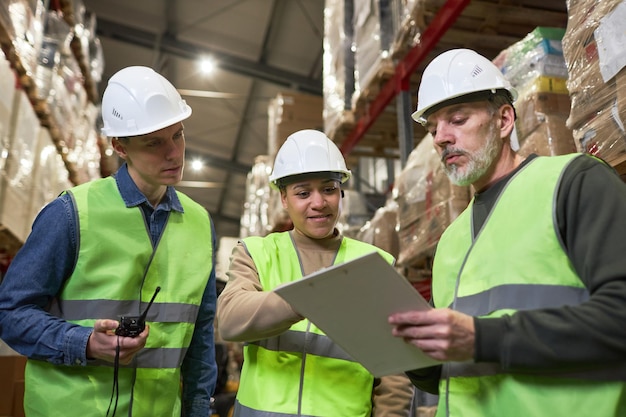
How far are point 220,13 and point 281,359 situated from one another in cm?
1102

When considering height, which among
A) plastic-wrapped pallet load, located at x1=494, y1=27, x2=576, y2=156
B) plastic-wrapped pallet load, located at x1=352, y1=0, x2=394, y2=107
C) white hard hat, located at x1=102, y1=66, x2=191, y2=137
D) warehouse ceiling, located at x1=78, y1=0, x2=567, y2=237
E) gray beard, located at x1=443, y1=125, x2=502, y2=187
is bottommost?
gray beard, located at x1=443, y1=125, x2=502, y2=187

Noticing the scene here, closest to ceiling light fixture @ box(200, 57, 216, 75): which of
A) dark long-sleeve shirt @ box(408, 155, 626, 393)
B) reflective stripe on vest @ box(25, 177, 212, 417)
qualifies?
reflective stripe on vest @ box(25, 177, 212, 417)

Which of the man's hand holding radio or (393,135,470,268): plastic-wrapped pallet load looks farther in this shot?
(393,135,470,268): plastic-wrapped pallet load

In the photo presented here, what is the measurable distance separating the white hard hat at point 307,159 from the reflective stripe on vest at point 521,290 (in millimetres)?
909

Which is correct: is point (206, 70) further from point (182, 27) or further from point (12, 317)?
point (12, 317)

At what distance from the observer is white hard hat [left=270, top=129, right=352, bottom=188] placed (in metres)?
2.72

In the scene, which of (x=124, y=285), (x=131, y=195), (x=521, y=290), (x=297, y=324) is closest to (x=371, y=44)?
(x=131, y=195)

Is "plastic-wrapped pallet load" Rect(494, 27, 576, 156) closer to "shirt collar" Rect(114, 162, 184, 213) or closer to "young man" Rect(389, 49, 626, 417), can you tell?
"young man" Rect(389, 49, 626, 417)

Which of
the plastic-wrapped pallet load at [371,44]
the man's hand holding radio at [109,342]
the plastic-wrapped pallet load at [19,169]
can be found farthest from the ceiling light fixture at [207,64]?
the man's hand holding radio at [109,342]

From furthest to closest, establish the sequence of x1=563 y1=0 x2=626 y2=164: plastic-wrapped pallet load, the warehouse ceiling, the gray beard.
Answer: the warehouse ceiling
x1=563 y1=0 x2=626 y2=164: plastic-wrapped pallet load
the gray beard

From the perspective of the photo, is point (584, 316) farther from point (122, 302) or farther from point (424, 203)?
point (424, 203)

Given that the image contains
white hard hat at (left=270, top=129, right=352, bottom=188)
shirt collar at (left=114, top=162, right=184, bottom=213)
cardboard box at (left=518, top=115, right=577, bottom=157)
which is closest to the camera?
shirt collar at (left=114, top=162, right=184, bottom=213)

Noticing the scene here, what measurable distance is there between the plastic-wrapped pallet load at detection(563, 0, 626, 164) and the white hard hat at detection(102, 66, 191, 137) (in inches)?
65.6

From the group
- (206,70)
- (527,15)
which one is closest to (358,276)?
(527,15)
